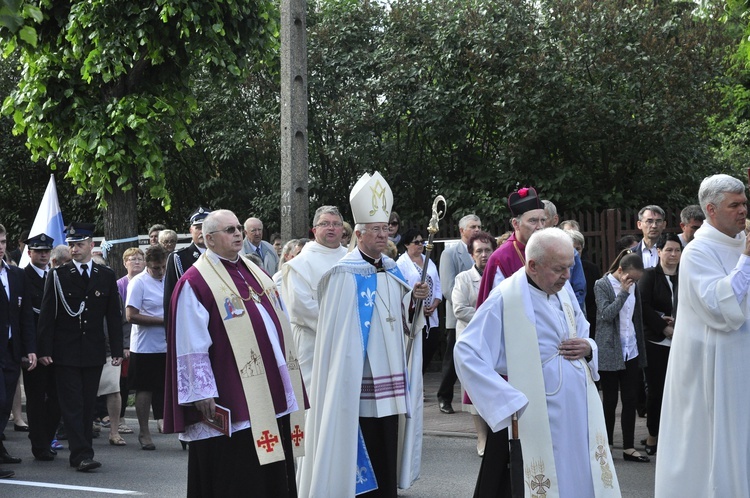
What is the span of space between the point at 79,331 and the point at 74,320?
0.12 meters

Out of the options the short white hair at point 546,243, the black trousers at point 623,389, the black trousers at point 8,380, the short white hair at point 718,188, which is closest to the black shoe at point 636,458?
the black trousers at point 623,389

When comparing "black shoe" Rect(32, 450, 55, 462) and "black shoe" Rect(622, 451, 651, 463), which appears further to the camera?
"black shoe" Rect(32, 450, 55, 462)

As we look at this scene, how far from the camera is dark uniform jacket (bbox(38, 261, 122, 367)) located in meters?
10.2

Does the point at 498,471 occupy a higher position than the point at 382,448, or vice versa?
the point at 498,471

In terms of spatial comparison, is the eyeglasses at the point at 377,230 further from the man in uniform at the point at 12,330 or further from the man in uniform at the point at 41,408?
the man in uniform at the point at 41,408

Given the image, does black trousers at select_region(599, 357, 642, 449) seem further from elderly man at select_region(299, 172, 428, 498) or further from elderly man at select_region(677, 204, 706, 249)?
elderly man at select_region(299, 172, 428, 498)

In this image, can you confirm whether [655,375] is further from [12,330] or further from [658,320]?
[12,330]

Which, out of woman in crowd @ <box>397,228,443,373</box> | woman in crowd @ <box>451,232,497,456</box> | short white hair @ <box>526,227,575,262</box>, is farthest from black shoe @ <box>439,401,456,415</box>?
short white hair @ <box>526,227,575,262</box>

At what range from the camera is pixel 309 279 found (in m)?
8.55

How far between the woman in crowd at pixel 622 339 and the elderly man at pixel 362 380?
242cm

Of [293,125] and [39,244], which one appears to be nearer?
[39,244]

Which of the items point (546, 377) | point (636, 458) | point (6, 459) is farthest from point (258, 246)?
point (546, 377)

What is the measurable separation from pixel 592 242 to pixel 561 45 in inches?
150

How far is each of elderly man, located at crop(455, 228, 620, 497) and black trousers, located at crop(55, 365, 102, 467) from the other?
538 centimetres
